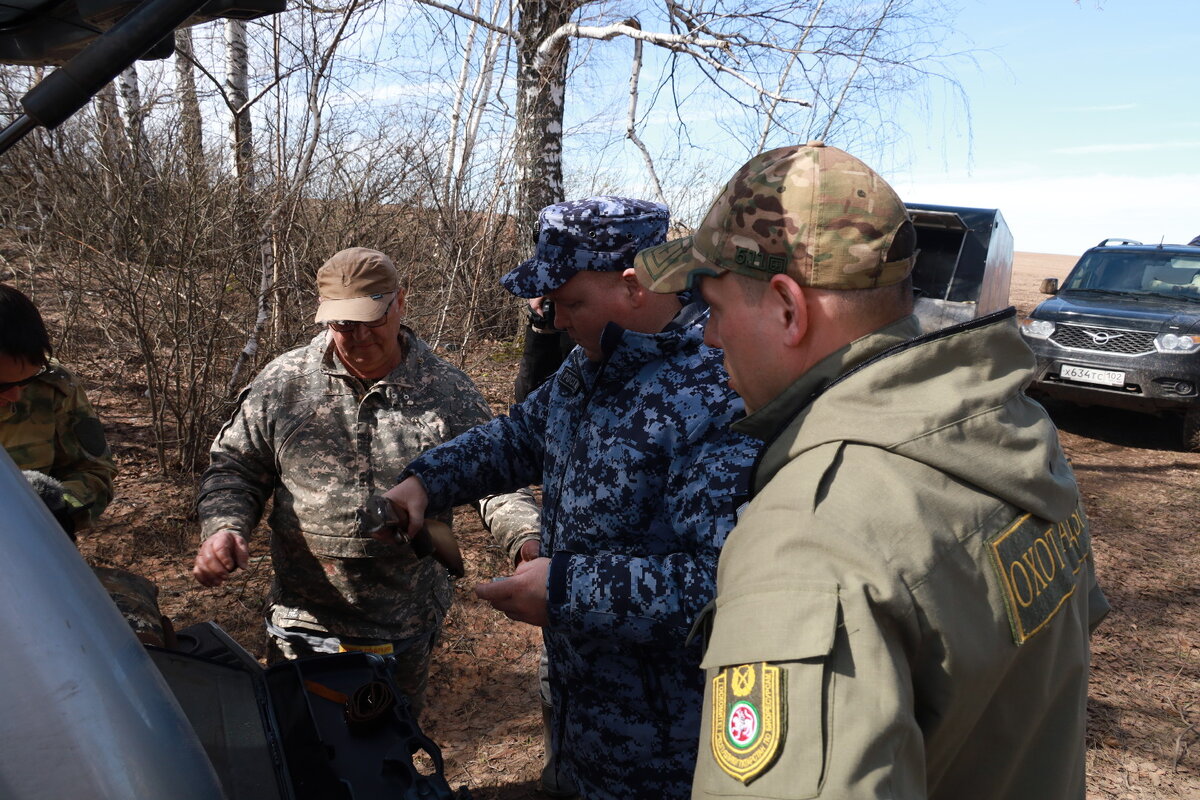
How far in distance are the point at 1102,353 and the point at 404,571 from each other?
893cm

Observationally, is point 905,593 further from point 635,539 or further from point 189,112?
point 189,112

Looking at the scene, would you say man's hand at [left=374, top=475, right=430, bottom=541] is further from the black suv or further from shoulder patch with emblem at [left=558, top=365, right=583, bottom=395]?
the black suv

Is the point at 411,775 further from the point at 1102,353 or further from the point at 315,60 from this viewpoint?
the point at 1102,353

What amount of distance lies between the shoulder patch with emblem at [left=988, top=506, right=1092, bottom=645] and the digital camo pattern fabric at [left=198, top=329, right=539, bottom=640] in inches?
69.0

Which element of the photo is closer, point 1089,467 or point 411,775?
point 411,775

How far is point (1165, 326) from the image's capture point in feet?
29.4

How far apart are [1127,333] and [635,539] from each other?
927 cm

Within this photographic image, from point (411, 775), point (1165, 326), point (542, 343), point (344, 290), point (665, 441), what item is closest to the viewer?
point (411, 775)

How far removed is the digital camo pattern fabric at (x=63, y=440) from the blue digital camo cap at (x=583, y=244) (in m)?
1.81

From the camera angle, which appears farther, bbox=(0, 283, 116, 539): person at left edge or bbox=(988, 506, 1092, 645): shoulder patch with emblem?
bbox=(0, 283, 116, 539): person at left edge

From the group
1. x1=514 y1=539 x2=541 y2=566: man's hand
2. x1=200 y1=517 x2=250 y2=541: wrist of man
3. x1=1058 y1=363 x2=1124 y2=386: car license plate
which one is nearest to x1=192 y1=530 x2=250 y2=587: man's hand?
Result: x1=200 y1=517 x2=250 y2=541: wrist of man

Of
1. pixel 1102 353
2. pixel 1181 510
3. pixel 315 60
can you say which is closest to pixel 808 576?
pixel 315 60

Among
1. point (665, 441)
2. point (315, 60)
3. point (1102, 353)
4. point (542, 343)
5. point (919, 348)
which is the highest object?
point (315, 60)

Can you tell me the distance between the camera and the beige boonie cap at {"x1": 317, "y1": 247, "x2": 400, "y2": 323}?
8.69 ft
